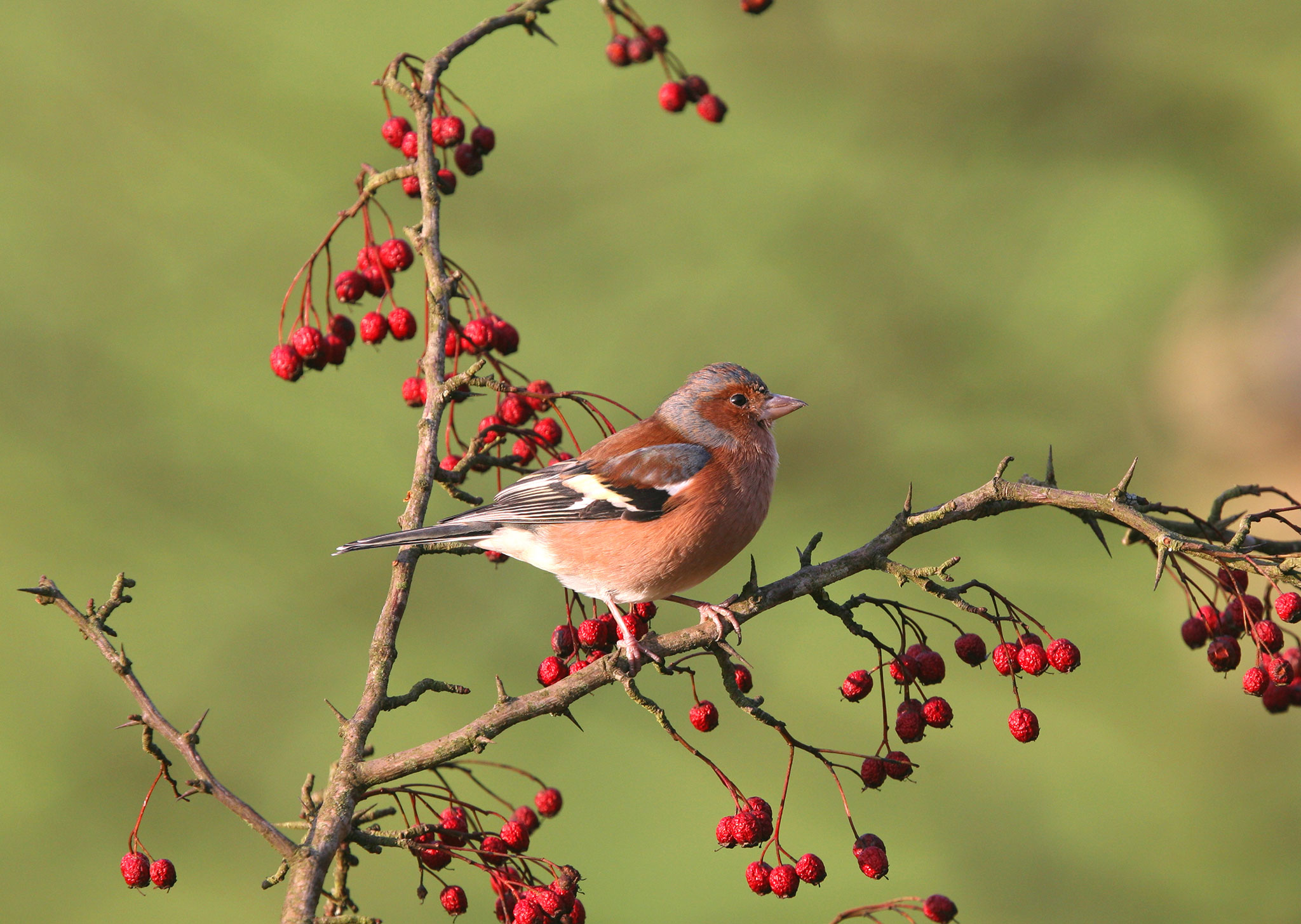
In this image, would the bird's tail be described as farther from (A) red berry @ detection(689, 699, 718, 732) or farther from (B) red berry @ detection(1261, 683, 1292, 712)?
(B) red berry @ detection(1261, 683, 1292, 712)

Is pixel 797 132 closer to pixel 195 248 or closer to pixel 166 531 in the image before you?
pixel 195 248

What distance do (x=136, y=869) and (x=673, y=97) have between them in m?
2.11

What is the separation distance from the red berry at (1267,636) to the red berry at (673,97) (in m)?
1.75

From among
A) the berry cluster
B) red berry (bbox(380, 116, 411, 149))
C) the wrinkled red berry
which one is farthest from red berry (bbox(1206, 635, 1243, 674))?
red berry (bbox(380, 116, 411, 149))

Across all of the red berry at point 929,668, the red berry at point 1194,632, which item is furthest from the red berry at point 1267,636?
the red berry at point 929,668

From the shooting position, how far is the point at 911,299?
5.89 meters

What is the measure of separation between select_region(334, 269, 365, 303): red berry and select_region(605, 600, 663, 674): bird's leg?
1.02 meters

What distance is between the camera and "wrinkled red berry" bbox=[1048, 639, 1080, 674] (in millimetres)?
1905

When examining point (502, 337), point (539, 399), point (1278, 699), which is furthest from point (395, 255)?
point (1278, 699)

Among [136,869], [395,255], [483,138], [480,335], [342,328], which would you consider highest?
[483,138]

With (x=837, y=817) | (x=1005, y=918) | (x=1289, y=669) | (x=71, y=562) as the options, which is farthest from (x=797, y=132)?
(x=1289, y=669)

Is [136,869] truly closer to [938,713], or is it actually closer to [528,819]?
[528,819]

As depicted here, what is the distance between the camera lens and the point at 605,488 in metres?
2.68

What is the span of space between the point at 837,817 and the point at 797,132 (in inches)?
198
